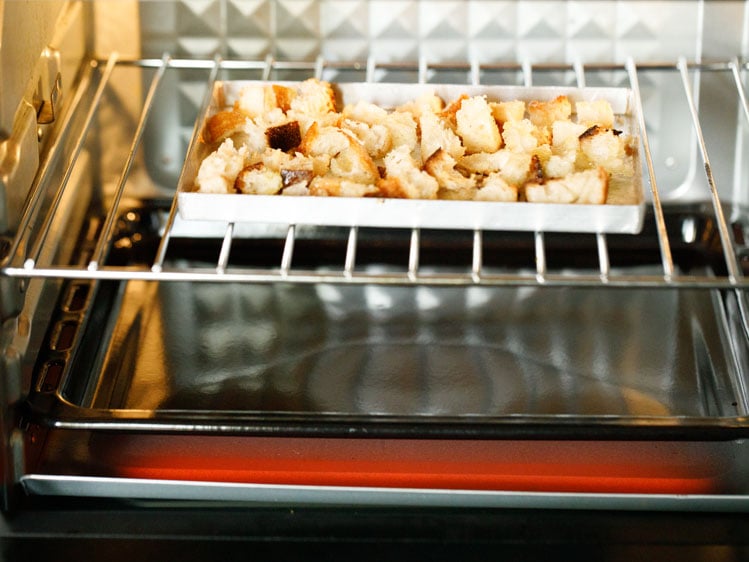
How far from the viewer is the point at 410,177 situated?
104 centimetres

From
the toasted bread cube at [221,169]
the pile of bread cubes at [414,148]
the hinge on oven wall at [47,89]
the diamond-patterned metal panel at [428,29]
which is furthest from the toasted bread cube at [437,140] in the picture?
the hinge on oven wall at [47,89]

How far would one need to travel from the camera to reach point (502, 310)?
1.32 metres

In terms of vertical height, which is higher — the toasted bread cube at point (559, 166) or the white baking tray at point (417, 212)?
the toasted bread cube at point (559, 166)

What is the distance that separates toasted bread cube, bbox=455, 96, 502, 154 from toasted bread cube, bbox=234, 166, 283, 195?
0.77ft

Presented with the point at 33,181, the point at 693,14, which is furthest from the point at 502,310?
the point at 33,181

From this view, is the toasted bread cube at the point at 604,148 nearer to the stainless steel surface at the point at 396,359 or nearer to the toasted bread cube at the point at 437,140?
the toasted bread cube at the point at 437,140

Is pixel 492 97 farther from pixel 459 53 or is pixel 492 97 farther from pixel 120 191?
pixel 120 191

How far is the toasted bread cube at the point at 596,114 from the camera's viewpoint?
1.16 meters

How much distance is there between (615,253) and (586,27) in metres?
0.33

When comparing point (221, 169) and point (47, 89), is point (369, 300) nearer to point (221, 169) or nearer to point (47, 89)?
point (221, 169)

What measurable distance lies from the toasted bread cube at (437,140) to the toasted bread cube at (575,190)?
13cm

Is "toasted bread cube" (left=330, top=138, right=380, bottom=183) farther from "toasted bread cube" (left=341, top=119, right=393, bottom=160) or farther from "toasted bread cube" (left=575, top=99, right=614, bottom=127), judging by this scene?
"toasted bread cube" (left=575, top=99, right=614, bottom=127)

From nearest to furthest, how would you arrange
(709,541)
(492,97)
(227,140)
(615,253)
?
(709,541), (227,140), (492,97), (615,253)

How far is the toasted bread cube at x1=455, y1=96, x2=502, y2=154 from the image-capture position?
1.13m
